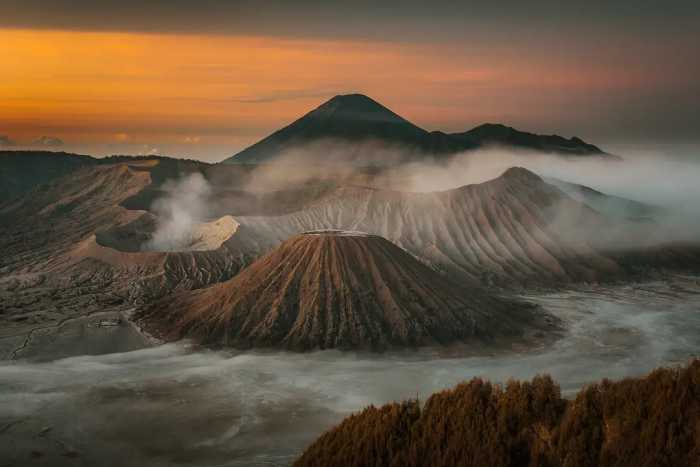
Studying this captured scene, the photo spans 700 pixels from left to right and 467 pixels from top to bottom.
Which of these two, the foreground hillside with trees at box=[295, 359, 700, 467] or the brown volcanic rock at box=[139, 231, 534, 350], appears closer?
the foreground hillside with trees at box=[295, 359, 700, 467]

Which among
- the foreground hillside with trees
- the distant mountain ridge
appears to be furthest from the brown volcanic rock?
the distant mountain ridge

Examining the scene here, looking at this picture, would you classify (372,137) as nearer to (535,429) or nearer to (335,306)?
(335,306)

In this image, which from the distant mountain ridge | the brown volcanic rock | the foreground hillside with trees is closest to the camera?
the foreground hillside with trees

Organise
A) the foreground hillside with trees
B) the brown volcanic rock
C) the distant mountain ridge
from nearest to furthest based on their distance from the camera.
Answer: the foreground hillside with trees, the brown volcanic rock, the distant mountain ridge

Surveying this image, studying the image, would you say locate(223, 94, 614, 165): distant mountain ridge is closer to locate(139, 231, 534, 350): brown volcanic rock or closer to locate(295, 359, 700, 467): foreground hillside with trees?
locate(139, 231, 534, 350): brown volcanic rock

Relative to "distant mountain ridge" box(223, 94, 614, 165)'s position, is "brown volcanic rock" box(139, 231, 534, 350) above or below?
below

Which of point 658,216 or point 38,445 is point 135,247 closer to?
point 38,445

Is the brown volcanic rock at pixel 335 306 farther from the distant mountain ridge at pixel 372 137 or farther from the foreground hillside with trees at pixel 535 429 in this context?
the distant mountain ridge at pixel 372 137
